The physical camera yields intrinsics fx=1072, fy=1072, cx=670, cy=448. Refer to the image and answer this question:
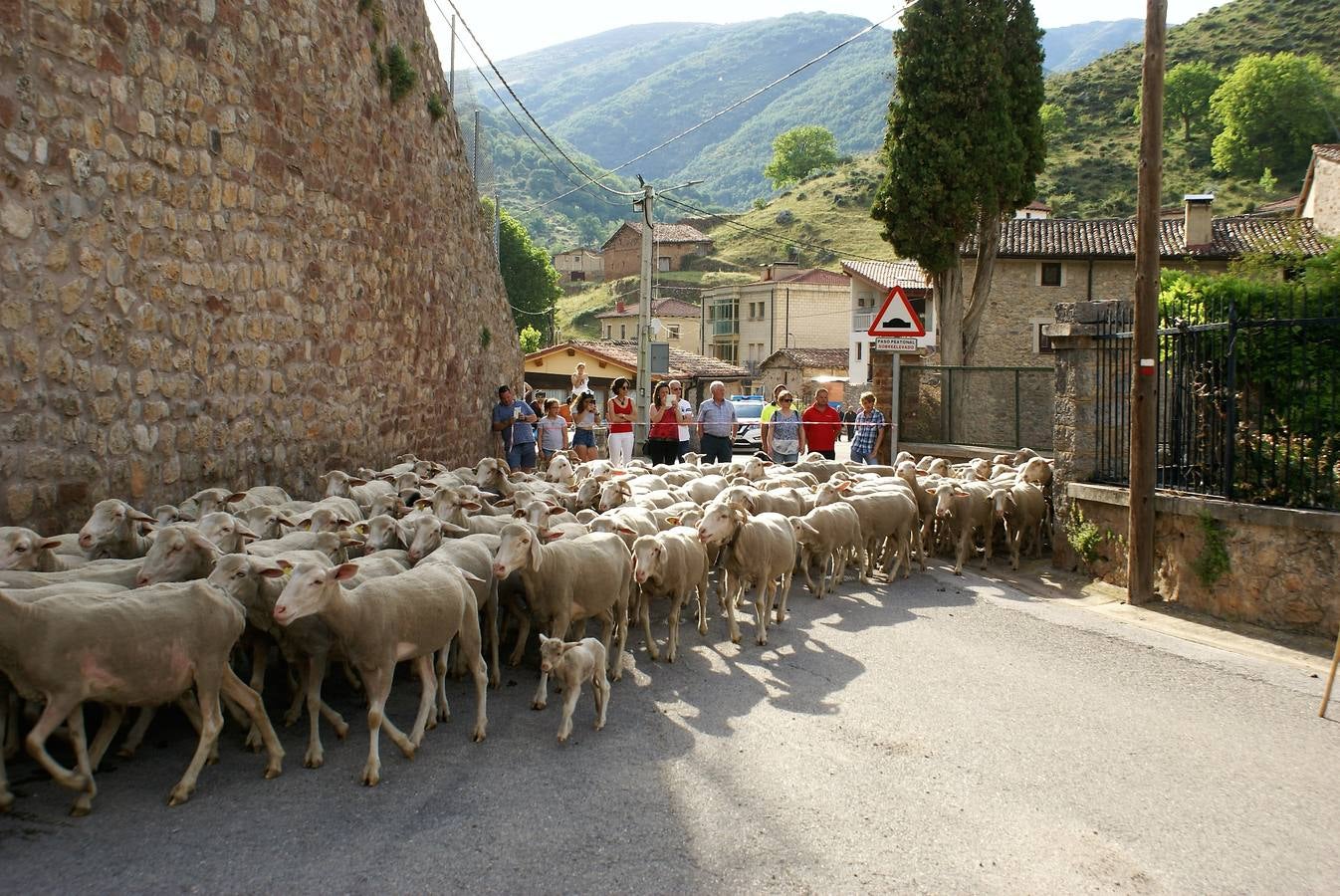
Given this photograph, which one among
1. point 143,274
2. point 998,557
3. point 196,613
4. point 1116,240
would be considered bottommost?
A: point 998,557

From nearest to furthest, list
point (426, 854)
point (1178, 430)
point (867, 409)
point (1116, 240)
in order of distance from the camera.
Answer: point (426, 854), point (1178, 430), point (867, 409), point (1116, 240)

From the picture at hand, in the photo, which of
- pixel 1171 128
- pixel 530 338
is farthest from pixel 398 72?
pixel 1171 128

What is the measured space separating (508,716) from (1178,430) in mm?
7640

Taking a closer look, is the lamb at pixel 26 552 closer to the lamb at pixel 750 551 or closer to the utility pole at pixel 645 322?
the lamb at pixel 750 551

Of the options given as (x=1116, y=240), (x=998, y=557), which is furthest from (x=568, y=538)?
(x=1116, y=240)

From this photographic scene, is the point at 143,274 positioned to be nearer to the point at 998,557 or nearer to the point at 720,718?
the point at 720,718

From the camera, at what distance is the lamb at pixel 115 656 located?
4.68m

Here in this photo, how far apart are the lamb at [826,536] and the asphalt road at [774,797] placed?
2.97 m

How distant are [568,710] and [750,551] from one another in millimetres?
3236

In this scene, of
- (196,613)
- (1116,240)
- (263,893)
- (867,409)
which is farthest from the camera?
(1116,240)

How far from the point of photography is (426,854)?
4.48 meters

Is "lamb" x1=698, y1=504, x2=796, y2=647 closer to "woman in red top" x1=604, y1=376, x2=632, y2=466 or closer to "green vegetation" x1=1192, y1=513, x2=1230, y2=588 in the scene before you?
"green vegetation" x1=1192, y1=513, x2=1230, y2=588

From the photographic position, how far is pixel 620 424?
17766 millimetres

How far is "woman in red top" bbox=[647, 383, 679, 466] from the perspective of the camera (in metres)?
17.4
